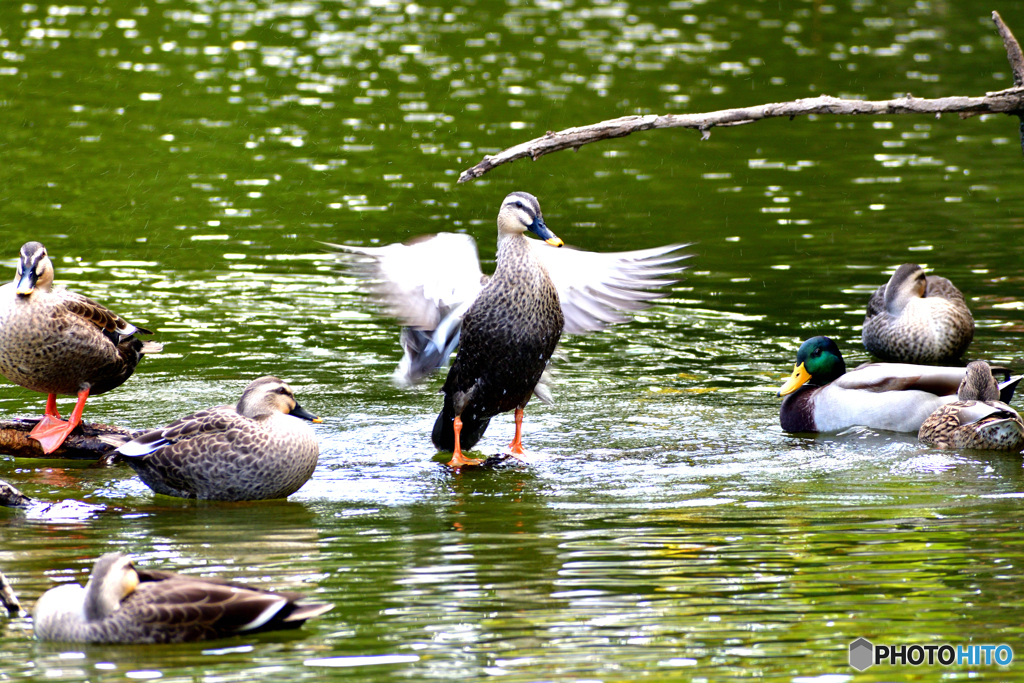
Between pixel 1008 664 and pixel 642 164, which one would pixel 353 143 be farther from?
pixel 1008 664

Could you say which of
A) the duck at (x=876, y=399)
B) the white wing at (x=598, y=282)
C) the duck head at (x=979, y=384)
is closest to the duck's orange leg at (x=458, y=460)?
the white wing at (x=598, y=282)

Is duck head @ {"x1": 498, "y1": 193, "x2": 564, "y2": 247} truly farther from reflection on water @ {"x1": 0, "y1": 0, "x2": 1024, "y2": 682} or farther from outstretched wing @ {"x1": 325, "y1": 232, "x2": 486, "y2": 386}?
reflection on water @ {"x1": 0, "y1": 0, "x2": 1024, "y2": 682}

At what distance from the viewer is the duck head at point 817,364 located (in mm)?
9484

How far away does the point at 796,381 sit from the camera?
9.42 m

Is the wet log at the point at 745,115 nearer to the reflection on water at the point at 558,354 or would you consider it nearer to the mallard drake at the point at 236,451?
the mallard drake at the point at 236,451

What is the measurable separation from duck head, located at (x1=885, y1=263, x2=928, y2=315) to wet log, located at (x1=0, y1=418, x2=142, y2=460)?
6.01 meters

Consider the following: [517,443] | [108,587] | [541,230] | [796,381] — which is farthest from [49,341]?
[796,381]

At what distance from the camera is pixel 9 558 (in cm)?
629

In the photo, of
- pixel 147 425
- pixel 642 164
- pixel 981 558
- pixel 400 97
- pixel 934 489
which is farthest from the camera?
pixel 400 97

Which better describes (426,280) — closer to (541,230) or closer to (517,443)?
→ (541,230)

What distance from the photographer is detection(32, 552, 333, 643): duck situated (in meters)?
5.25

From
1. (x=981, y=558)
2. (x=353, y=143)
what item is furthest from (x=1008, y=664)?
(x=353, y=143)

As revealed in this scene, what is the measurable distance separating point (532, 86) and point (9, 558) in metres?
19.5

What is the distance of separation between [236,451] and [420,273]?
5.71 ft
